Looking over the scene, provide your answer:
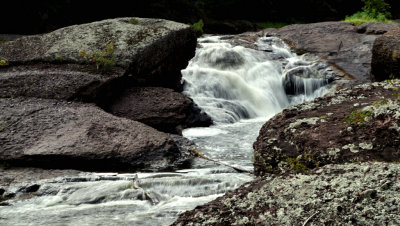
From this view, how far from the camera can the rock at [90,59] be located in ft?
26.6

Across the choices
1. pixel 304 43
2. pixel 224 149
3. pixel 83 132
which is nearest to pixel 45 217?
pixel 83 132

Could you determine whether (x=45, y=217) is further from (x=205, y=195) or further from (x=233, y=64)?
(x=233, y=64)

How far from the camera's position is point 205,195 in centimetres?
485

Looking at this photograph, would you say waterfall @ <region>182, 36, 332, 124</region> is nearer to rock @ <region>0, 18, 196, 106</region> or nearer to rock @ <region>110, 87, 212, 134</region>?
rock @ <region>110, 87, 212, 134</region>

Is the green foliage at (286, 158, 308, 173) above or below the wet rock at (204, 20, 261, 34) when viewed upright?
below

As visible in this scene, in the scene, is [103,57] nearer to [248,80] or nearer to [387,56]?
[248,80]

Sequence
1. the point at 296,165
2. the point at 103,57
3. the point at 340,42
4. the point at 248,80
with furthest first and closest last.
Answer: the point at 340,42 → the point at 248,80 → the point at 103,57 → the point at 296,165

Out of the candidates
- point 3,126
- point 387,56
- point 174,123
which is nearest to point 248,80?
point 387,56

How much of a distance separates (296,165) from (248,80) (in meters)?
9.42

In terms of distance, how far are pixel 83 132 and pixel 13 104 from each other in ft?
6.11

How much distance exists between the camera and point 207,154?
23.1 ft

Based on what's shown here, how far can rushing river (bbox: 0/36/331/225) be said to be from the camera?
4328mm

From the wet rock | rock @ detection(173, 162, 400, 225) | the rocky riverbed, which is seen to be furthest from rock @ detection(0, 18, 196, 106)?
the wet rock

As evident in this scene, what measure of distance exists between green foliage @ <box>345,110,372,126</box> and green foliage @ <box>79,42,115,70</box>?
615 cm
